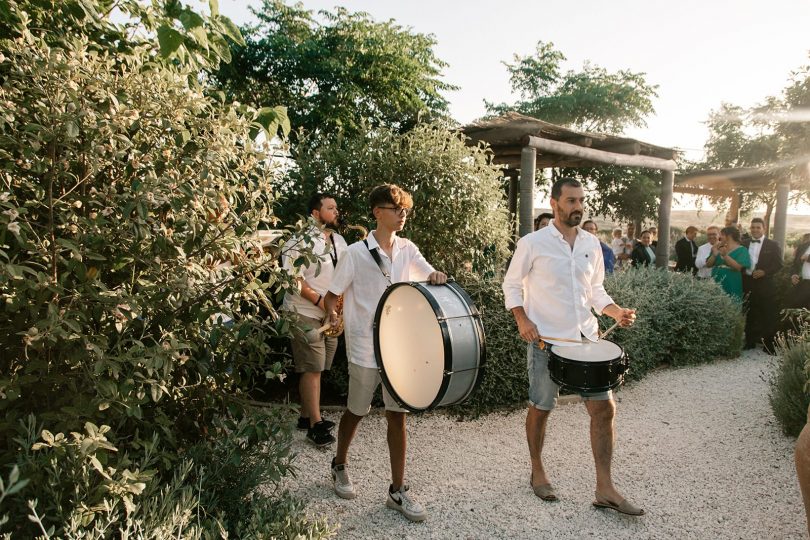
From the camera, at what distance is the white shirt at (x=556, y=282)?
11.9ft

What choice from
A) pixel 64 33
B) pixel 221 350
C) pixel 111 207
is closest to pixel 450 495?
pixel 221 350

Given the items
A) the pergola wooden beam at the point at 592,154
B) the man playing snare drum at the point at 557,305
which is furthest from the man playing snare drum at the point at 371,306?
the pergola wooden beam at the point at 592,154

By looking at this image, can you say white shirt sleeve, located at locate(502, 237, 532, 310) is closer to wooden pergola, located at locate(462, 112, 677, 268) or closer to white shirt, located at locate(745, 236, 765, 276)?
wooden pergola, located at locate(462, 112, 677, 268)

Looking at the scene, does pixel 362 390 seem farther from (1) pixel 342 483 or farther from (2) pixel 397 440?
(1) pixel 342 483

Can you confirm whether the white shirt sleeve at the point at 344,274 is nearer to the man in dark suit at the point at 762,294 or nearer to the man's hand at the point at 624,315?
the man's hand at the point at 624,315

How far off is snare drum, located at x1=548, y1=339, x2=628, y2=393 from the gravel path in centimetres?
83

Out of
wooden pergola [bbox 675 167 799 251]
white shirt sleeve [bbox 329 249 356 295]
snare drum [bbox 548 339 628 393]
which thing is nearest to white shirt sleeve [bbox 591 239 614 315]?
snare drum [bbox 548 339 628 393]

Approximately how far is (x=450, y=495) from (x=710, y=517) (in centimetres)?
155

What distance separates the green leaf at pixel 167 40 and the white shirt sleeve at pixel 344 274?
5.13 feet

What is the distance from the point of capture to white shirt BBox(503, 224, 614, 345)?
3.63 metres

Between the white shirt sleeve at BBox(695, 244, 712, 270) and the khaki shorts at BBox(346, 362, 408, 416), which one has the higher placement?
the white shirt sleeve at BBox(695, 244, 712, 270)

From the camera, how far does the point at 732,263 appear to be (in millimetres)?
8445

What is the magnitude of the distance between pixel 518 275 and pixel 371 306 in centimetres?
97

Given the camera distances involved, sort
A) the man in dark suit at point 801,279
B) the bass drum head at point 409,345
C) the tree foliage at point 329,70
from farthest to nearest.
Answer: the tree foliage at point 329,70
the man in dark suit at point 801,279
the bass drum head at point 409,345
